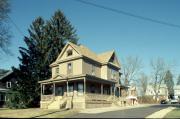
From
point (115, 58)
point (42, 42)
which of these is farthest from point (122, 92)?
point (42, 42)

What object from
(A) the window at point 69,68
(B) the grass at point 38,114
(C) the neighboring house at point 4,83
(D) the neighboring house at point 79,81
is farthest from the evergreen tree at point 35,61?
(B) the grass at point 38,114

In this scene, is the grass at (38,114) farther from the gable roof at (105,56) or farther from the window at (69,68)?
the gable roof at (105,56)

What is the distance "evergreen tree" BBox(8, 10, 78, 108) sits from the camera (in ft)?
164

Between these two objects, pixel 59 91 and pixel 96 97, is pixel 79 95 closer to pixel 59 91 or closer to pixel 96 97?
pixel 96 97

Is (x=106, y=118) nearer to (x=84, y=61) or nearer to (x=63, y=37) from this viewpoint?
(x=84, y=61)

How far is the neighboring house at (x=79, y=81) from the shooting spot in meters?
39.8

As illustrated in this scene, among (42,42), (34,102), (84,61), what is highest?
(42,42)

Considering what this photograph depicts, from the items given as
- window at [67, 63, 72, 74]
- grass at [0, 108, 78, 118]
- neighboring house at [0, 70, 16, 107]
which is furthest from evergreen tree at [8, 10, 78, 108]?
grass at [0, 108, 78, 118]

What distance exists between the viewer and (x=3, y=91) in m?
64.0

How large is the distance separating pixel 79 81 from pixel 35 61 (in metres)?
13.1

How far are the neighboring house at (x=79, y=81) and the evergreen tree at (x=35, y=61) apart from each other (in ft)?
11.9

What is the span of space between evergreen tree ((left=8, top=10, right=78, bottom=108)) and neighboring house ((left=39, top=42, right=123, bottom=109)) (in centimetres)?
364

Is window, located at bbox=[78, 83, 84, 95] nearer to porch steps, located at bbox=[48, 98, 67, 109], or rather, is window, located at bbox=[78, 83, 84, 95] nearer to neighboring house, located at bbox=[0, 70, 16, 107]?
porch steps, located at bbox=[48, 98, 67, 109]

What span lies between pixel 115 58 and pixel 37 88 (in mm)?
15150
